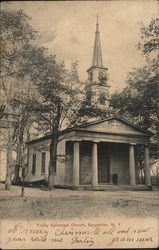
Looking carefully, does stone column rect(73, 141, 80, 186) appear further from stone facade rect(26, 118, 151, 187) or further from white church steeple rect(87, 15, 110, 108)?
white church steeple rect(87, 15, 110, 108)

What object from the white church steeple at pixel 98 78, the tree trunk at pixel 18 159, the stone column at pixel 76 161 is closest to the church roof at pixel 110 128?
the tree trunk at pixel 18 159

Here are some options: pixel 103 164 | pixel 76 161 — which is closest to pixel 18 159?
pixel 76 161

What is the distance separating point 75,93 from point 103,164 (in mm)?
8174

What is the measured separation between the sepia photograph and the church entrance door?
471 cm

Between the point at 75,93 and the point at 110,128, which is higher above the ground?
the point at 75,93

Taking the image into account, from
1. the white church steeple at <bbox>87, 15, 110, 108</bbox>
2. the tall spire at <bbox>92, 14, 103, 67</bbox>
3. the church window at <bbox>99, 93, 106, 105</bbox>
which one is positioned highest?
the tall spire at <bbox>92, 14, 103, 67</bbox>

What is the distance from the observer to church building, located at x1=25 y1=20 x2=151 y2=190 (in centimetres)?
1191

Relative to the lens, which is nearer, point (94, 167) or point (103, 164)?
point (94, 167)

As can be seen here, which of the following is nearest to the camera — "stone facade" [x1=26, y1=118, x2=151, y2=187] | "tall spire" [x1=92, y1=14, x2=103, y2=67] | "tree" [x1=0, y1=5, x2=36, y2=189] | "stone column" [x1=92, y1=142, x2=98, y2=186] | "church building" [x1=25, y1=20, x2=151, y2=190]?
"tall spire" [x1=92, y1=14, x2=103, y2=67]

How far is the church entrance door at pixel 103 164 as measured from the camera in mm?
15734

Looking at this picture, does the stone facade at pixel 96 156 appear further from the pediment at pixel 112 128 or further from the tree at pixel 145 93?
the tree at pixel 145 93

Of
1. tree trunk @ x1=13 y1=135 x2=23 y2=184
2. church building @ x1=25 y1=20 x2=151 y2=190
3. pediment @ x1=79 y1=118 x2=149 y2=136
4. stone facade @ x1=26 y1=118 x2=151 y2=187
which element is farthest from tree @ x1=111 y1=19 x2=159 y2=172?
tree trunk @ x1=13 y1=135 x2=23 y2=184

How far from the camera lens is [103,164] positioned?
15.9 meters

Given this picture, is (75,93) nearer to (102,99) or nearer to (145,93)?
(102,99)
